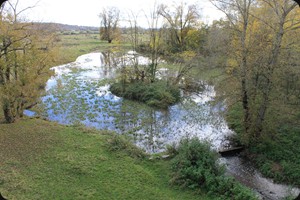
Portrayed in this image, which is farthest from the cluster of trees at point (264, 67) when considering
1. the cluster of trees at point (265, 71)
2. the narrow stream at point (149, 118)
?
the narrow stream at point (149, 118)

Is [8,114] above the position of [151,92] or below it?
below

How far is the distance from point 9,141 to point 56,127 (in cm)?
181

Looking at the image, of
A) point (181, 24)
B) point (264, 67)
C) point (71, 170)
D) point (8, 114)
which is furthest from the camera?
point (181, 24)

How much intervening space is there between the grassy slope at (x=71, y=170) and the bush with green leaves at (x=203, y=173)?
1.07 feet

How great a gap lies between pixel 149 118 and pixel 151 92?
106 inches

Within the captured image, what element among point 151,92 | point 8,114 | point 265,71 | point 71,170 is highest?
point 265,71

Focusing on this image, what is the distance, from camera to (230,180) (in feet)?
19.6

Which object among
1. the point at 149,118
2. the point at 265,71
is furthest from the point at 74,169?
the point at 265,71

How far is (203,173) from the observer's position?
20.8 feet

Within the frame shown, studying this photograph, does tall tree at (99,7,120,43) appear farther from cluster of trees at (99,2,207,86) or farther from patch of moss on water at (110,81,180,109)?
patch of moss on water at (110,81,180,109)

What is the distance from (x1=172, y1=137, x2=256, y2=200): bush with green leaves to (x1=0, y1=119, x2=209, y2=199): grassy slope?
Answer: 0.33m

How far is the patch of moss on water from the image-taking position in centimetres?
1315

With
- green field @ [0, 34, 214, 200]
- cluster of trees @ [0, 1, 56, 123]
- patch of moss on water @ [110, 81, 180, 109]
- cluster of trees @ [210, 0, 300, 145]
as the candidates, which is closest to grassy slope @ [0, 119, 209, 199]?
green field @ [0, 34, 214, 200]

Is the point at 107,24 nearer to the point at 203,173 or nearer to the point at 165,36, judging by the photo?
the point at 165,36
